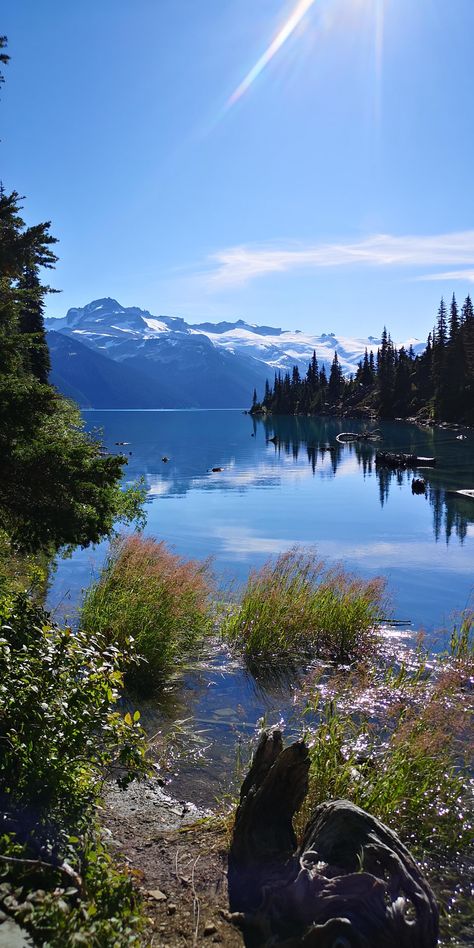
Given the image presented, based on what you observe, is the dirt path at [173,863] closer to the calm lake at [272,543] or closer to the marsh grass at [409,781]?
the calm lake at [272,543]

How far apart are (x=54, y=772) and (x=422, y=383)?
151m

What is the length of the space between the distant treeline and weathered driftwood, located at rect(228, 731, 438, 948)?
11476 cm

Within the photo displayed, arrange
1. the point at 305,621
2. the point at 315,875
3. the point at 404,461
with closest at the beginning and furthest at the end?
the point at 315,875, the point at 305,621, the point at 404,461

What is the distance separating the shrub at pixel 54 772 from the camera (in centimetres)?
495

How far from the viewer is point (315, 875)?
239 inches

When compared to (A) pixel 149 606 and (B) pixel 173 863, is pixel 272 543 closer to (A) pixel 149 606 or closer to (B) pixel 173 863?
(A) pixel 149 606

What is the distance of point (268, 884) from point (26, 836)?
2.51 m

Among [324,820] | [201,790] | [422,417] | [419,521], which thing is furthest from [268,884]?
[422,417]

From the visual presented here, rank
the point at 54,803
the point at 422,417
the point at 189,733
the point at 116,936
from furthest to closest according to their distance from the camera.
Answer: the point at 422,417
the point at 189,733
the point at 54,803
the point at 116,936

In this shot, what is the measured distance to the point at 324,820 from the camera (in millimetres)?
6652

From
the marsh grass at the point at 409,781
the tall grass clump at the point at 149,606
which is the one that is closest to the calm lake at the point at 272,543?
the tall grass clump at the point at 149,606

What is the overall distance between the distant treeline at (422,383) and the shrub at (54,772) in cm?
11605

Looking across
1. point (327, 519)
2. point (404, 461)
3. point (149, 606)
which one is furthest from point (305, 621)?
point (404, 461)

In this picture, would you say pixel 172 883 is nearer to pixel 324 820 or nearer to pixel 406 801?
pixel 324 820
